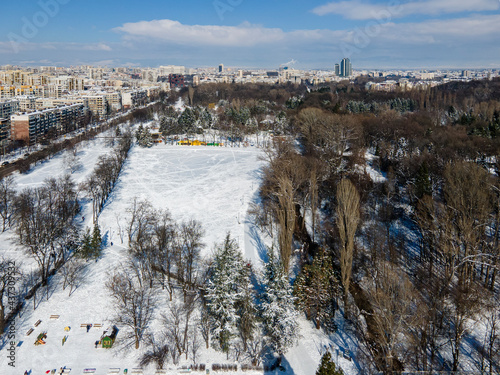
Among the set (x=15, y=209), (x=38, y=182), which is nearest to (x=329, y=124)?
(x=15, y=209)

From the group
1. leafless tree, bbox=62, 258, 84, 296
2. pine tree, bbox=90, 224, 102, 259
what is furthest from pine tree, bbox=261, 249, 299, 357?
pine tree, bbox=90, 224, 102, 259

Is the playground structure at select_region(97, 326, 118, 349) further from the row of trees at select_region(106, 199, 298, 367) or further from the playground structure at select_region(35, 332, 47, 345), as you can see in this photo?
the playground structure at select_region(35, 332, 47, 345)

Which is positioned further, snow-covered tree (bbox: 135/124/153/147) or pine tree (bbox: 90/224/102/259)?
snow-covered tree (bbox: 135/124/153/147)

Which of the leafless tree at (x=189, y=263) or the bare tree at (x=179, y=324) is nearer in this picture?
the bare tree at (x=179, y=324)

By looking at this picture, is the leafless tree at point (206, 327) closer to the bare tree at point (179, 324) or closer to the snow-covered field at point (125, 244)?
the snow-covered field at point (125, 244)

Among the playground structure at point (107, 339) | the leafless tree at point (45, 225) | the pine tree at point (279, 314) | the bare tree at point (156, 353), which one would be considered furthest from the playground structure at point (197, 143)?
the bare tree at point (156, 353)

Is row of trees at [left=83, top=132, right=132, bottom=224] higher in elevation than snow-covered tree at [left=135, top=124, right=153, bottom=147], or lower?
lower
